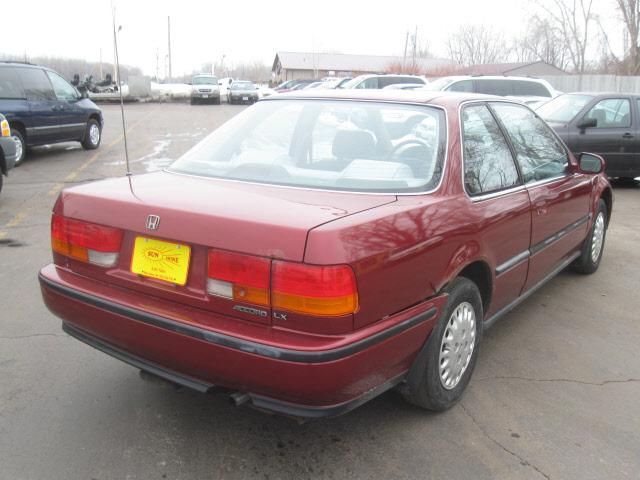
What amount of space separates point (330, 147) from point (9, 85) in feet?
32.1

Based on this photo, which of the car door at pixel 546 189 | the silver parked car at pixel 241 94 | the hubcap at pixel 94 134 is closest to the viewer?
the car door at pixel 546 189

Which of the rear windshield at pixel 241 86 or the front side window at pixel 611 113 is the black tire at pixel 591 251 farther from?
the rear windshield at pixel 241 86

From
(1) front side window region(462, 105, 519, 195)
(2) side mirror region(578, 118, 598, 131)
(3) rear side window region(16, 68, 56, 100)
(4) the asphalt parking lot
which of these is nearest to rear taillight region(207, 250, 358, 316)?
(4) the asphalt parking lot

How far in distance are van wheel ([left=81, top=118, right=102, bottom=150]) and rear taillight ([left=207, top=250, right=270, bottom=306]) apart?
468 inches

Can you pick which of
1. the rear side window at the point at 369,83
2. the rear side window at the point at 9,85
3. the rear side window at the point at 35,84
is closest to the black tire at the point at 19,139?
the rear side window at the point at 9,85

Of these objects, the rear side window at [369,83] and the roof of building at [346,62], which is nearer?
the rear side window at [369,83]

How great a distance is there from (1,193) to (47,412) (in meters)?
6.51

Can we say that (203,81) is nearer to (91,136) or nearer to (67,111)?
(91,136)

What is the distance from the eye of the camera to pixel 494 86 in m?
14.5

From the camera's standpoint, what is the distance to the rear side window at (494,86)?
1427 centimetres

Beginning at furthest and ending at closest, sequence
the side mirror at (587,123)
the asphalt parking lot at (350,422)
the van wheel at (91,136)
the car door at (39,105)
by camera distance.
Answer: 1. the van wheel at (91,136)
2. the car door at (39,105)
3. the side mirror at (587,123)
4. the asphalt parking lot at (350,422)

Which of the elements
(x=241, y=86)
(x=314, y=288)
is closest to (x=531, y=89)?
(x=314, y=288)

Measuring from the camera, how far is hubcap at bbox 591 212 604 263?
5.09 m

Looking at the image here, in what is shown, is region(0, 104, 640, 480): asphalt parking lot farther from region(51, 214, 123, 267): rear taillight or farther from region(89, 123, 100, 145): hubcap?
region(89, 123, 100, 145): hubcap
